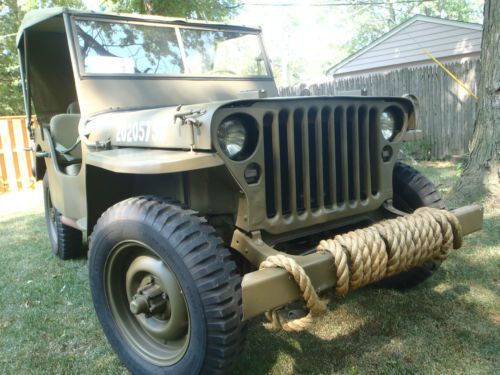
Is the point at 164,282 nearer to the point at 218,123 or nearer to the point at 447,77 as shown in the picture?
the point at 218,123

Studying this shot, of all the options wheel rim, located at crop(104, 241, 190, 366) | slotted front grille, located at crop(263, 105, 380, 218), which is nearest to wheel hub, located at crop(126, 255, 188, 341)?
wheel rim, located at crop(104, 241, 190, 366)

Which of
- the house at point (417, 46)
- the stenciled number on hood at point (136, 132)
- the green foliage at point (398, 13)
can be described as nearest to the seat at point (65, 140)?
the stenciled number on hood at point (136, 132)

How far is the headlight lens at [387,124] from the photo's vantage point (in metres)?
2.57

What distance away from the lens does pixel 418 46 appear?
44.0 feet

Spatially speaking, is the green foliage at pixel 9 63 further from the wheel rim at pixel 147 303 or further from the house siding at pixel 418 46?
the wheel rim at pixel 147 303

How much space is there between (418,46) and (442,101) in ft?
17.7

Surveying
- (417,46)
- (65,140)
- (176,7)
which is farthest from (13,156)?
(417,46)

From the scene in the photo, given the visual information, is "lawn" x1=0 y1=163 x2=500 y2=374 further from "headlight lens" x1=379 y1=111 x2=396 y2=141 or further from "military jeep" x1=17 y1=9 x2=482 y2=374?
"headlight lens" x1=379 y1=111 x2=396 y2=141

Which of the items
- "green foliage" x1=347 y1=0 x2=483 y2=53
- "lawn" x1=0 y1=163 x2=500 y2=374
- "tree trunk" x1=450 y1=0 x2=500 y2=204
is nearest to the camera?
"lawn" x1=0 y1=163 x2=500 y2=374

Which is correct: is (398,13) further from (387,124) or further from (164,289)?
(164,289)

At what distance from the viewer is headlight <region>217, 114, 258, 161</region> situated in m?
2.00

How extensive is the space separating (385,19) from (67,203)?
36650 millimetres

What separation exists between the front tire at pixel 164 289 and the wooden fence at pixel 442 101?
→ 684cm

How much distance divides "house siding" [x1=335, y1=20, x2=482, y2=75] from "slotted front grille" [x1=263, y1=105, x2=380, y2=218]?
11057 millimetres
